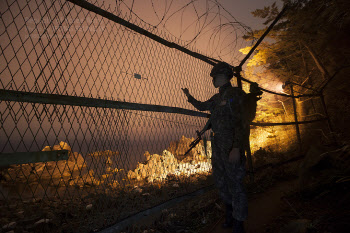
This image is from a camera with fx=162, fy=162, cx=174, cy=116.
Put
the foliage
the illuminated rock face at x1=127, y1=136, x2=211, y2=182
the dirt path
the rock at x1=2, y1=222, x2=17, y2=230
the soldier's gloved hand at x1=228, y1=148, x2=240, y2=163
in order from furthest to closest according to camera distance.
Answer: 1. the foliage
2. the illuminated rock face at x1=127, y1=136, x2=211, y2=182
3. the rock at x1=2, y1=222, x2=17, y2=230
4. the dirt path
5. the soldier's gloved hand at x1=228, y1=148, x2=240, y2=163

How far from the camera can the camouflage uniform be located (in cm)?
197

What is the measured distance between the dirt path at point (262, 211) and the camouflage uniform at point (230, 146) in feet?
1.08

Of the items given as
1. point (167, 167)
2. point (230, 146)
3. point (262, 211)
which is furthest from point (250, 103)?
point (167, 167)

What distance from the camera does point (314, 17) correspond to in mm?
6375

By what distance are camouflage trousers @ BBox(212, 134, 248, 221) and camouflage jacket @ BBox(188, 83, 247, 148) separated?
4.0 inches

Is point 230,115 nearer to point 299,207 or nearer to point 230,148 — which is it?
point 230,148

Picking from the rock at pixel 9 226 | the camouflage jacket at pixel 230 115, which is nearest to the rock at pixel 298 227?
the camouflage jacket at pixel 230 115

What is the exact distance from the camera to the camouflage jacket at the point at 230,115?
1976 millimetres

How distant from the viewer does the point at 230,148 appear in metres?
2.15

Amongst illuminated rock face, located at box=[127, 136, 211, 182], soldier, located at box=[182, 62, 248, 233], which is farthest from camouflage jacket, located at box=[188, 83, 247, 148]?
illuminated rock face, located at box=[127, 136, 211, 182]

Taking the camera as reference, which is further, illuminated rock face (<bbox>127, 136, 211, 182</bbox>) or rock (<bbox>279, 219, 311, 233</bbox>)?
illuminated rock face (<bbox>127, 136, 211, 182</bbox>)

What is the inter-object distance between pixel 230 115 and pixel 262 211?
1546mm

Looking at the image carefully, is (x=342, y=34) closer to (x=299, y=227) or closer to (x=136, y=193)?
(x=299, y=227)

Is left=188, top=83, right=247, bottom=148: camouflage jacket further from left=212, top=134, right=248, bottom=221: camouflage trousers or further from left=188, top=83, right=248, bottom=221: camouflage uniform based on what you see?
left=212, top=134, right=248, bottom=221: camouflage trousers
